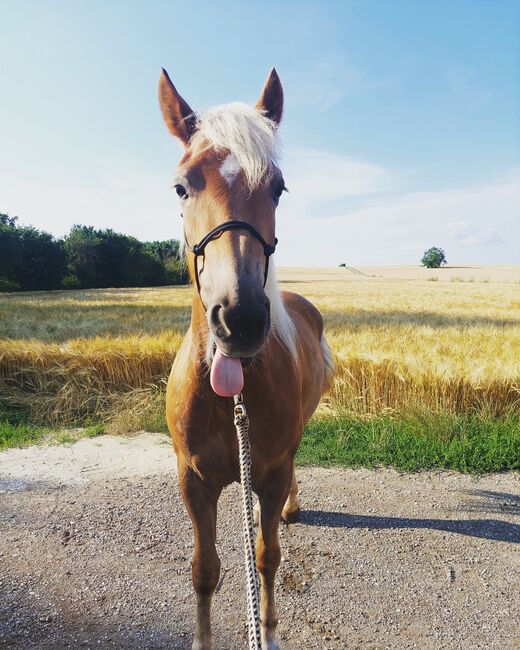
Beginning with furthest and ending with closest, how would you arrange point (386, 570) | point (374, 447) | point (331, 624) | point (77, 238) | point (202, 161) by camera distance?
point (77, 238) < point (374, 447) < point (386, 570) < point (331, 624) < point (202, 161)

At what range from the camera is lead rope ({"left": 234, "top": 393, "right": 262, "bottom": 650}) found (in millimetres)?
1815

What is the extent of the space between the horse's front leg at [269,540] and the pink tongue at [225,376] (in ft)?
3.16

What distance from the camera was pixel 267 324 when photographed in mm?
1833

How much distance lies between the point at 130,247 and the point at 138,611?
2337 inches

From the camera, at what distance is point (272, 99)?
105 inches

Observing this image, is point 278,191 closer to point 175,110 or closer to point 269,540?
point 175,110

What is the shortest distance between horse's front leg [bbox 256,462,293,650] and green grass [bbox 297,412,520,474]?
2.53m

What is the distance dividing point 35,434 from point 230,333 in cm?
580

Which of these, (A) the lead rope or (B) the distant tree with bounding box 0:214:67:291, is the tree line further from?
(A) the lead rope

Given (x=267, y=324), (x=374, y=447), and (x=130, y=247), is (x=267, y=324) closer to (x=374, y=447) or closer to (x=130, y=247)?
(x=374, y=447)

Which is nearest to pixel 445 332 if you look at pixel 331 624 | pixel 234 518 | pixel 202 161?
pixel 234 518

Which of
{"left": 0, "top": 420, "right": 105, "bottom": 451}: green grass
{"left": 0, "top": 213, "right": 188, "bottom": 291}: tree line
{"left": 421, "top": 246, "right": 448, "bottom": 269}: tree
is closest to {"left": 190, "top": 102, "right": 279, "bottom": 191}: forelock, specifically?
{"left": 0, "top": 420, "right": 105, "bottom": 451}: green grass

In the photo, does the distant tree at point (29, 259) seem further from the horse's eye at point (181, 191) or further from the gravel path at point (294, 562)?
the horse's eye at point (181, 191)

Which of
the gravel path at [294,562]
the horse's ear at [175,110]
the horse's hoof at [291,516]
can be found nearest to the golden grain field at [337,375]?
the gravel path at [294,562]
